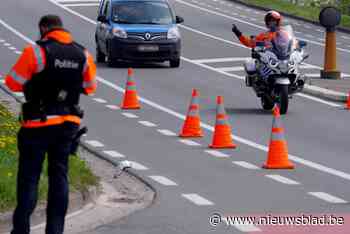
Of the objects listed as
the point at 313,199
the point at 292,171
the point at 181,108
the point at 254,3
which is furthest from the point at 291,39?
the point at 254,3

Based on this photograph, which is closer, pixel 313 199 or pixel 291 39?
pixel 313 199

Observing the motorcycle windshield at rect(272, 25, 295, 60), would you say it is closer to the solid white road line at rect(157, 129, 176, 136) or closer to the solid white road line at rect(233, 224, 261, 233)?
the solid white road line at rect(157, 129, 176, 136)

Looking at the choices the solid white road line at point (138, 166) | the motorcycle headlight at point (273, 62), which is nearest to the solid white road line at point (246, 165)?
the solid white road line at point (138, 166)

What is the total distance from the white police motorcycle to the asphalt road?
45cm

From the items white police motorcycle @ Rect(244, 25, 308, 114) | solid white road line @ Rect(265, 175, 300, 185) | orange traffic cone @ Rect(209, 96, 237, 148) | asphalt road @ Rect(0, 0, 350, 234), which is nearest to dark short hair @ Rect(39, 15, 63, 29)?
asphalt road @ Rect(0, 0, 350, 234)

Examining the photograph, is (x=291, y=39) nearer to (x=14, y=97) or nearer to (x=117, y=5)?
(x=14, y=97)

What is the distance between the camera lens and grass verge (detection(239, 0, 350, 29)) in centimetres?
5218

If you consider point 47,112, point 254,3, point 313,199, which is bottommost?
point 254,3

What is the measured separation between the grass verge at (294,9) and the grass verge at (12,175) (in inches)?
1370

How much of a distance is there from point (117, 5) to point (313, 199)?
Result: 22.4 meters

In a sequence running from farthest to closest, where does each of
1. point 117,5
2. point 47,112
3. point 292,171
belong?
point 117,5 → point 292,171 → point 47,112

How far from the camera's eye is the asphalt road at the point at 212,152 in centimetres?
1241

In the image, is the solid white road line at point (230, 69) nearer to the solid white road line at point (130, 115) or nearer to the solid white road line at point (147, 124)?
the solid white road line at point (130, 115)

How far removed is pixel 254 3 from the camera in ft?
194
